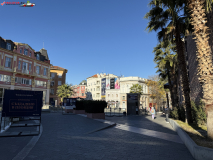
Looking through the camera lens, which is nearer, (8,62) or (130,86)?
(8,62)

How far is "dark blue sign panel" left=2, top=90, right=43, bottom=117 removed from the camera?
311 inches

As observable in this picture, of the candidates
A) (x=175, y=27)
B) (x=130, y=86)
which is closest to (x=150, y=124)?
(x=175, y=27)

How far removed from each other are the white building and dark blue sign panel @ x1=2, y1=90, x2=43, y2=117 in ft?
227

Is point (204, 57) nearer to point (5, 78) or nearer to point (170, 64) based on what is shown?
point (170, 64)

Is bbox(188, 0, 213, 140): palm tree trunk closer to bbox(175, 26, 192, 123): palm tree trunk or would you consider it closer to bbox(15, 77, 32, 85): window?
bbox(175, 26, 192, 123): palm tree trunk

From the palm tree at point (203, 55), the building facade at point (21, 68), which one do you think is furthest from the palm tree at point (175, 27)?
the building facade at point (21, 68)

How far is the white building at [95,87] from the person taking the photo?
78.9 m

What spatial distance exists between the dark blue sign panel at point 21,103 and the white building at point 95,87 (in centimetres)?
6904

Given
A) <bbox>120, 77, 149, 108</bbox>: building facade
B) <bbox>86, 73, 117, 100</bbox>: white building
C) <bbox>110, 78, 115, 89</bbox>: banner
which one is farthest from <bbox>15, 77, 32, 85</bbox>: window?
<bbox>86, 73, 117, 100</bbox>: white building

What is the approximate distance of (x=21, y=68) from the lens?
119 ft

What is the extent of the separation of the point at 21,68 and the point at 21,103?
105ft

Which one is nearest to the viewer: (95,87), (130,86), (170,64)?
(170,64)

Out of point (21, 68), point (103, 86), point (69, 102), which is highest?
point (21, 68)

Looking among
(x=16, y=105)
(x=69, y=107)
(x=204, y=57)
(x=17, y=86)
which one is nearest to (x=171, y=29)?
(x=204, y=57)
